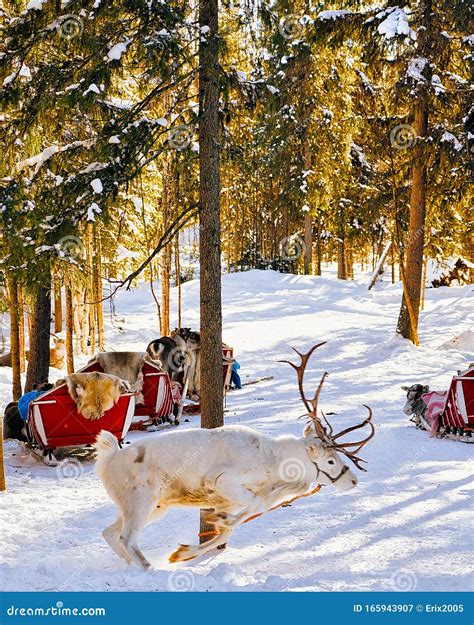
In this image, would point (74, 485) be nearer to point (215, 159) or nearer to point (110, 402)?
point (110, 402)

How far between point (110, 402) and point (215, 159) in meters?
3.97

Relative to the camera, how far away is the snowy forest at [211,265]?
6691 mm

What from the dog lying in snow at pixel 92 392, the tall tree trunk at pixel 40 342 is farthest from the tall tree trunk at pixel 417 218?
the dog lying in snow at pixel 92 392

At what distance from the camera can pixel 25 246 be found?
24.1 ft

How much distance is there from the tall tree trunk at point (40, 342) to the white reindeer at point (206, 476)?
8270 millimetres

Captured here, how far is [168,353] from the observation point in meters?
13.9

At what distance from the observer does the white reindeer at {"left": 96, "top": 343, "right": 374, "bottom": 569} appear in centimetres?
544

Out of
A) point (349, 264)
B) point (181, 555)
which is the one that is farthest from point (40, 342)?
point (349, 264)

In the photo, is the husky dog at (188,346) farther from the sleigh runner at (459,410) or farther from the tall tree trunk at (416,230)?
the tall tree trunk at (416,230)

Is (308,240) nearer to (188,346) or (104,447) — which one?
(188,346)

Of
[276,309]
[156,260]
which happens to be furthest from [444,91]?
[276,309]

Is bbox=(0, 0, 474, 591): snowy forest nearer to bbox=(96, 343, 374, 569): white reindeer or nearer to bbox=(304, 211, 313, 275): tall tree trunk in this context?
bbox=(96, 343, 374, 569): white reindeer

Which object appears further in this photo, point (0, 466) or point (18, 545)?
point (0, 466)

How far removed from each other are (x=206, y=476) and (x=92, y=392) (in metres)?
4.36
